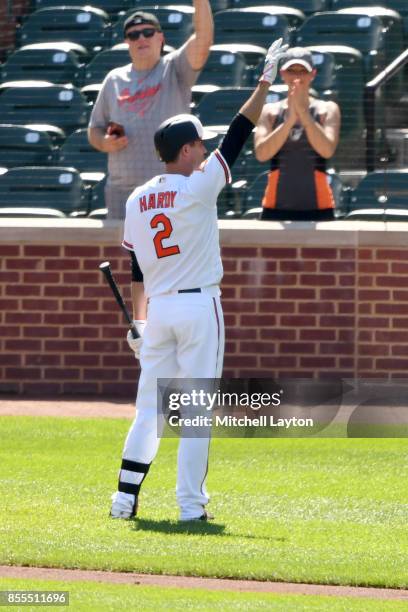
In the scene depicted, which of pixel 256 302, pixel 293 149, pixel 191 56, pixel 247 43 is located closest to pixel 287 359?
pixel 256 302

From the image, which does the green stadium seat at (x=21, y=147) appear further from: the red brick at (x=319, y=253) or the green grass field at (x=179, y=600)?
the green grass field at (x=179, y=600)

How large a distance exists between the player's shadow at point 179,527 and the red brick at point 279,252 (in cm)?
432

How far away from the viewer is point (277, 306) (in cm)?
1077

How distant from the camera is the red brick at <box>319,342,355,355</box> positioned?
10.7m

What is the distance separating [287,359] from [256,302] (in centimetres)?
49

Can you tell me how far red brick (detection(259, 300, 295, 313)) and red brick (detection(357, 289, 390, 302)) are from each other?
1.68 ft

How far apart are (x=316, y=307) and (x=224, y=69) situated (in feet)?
9.66

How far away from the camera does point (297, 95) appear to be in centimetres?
1038

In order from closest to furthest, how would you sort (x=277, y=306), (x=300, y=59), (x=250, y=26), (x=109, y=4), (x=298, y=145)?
(x=300, y=59) < (x=298, y=145) < (x=277, y=306) < (x=250, y=26) < (x=109, y=4)

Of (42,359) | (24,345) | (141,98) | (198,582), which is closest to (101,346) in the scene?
(42,359)

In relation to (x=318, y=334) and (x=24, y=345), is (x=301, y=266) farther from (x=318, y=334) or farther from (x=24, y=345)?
(x=24, y=345)

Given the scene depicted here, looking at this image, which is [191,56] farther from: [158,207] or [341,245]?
[158,207]

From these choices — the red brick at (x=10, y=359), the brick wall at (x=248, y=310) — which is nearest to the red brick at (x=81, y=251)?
the brick wall at (x=248, y=310)

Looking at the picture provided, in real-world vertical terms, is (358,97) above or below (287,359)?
above
